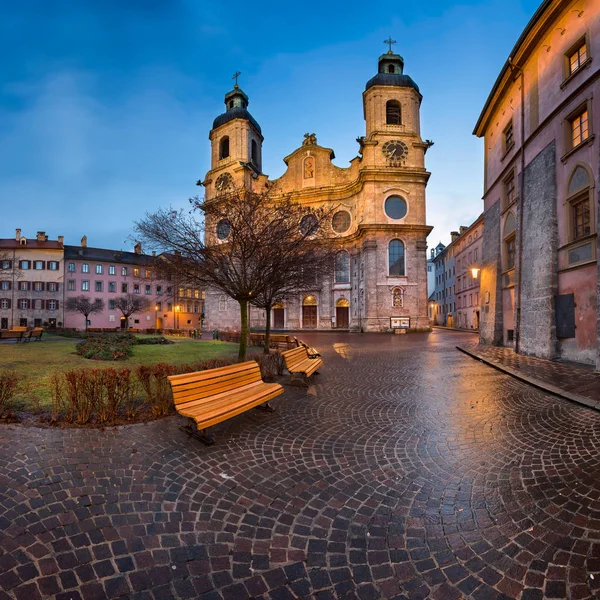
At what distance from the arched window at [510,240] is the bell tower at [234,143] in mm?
37295

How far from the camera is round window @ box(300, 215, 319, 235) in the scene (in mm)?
9578

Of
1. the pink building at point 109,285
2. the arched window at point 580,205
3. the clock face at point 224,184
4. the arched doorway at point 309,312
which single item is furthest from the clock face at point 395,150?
the pink building at point 109,285

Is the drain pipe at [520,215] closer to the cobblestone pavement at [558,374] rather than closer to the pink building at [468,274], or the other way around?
the cobblestone pavement at [558,374]

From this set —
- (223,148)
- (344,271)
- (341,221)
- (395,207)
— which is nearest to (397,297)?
(344,271)

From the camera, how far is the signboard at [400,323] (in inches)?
1399

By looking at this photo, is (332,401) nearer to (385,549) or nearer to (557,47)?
(385,549)

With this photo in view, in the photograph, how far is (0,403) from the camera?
204 inches

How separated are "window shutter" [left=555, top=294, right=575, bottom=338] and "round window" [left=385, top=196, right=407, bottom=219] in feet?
96.1

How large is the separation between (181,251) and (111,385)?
475cm

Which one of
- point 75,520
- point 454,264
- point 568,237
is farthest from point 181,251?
point 454,264

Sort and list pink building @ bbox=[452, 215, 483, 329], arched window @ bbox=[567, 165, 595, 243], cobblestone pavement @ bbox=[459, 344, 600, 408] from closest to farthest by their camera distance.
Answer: cobblestone pavement @ bbox=[459, 344, 600, 408]
arched window @ bbox=[567, 165, 595, 243]
pink building @ bbox=[452, 215, 483, 329]

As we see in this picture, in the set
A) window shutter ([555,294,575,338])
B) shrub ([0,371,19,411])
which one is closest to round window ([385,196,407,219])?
window shutter ([555,294,575,338])

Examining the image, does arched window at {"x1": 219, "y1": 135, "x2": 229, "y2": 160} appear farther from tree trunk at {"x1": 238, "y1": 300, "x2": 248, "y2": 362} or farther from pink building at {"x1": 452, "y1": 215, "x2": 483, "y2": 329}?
tree trunk at {"x1": 238, "y1": 300, "x2": 248, "y2": 362}

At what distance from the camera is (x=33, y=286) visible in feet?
160
